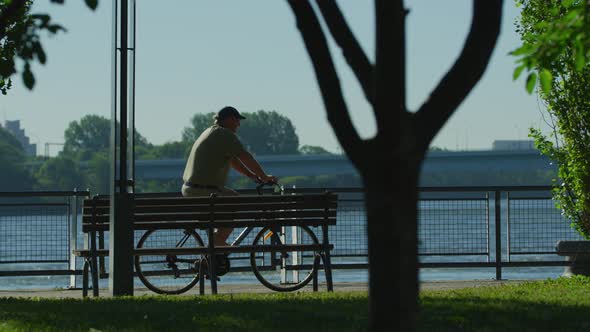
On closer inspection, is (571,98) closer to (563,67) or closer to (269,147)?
(563,67)

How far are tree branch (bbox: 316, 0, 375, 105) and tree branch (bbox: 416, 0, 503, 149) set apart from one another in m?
0.27

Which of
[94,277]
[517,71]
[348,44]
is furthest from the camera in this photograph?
[94,277]

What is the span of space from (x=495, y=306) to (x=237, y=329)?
6.72 feet

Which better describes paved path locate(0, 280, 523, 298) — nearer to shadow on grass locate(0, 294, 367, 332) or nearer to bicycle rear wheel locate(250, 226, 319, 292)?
bicycle rear wheel locate(250, 226, 319, 292)

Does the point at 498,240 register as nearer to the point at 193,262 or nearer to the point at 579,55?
the point at 193,262

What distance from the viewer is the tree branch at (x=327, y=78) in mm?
4461

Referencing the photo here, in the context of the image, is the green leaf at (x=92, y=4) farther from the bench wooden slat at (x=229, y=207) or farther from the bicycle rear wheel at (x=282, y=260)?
the bicycle rear wheel at (x=282, y=260)

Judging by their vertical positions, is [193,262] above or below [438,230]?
below

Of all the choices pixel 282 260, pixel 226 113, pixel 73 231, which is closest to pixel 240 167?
pixel 226 113

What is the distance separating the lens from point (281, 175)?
230ft

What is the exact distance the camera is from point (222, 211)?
10.4 metres

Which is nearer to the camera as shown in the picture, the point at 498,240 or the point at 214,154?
the point at 214,154

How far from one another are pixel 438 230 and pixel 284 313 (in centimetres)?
684

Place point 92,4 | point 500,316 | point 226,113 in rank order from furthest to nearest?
1. point 226,113
2. point 500,316
3. point 92,4
